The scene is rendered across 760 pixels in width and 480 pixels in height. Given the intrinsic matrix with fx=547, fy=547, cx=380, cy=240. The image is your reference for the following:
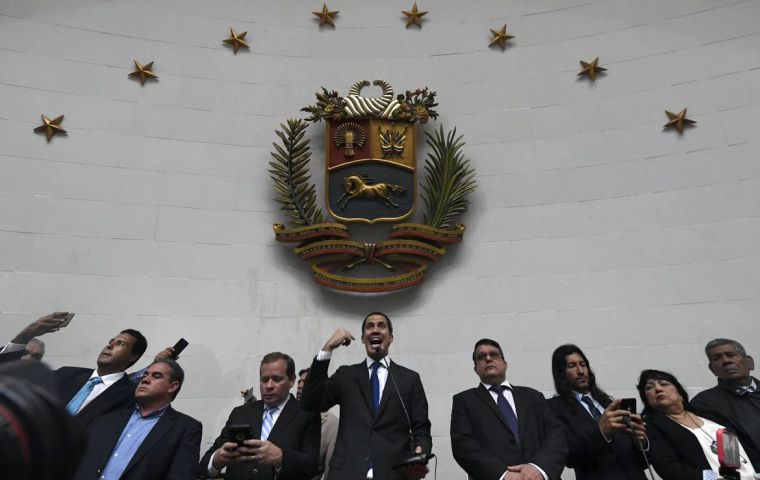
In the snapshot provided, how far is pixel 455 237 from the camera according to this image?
4461 mm

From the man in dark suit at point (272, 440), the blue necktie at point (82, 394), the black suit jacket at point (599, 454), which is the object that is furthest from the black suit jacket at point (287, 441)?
the black suit jacket at point (599, 454)

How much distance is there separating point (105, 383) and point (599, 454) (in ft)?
8.34

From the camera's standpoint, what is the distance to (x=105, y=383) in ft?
9.66

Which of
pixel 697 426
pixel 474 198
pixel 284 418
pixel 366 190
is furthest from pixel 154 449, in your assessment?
pixel 474 198

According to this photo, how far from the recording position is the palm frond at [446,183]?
14.9ft

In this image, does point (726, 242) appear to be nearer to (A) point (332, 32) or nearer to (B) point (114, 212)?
(A) point (332, 32)

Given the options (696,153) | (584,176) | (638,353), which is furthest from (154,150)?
(696,153)

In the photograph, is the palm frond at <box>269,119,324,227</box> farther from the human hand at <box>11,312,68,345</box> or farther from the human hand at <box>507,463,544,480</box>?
the human hand at <box>507,463,544,480</box>

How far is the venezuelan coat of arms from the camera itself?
438cm

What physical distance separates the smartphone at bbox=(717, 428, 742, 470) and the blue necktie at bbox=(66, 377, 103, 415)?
2953mm

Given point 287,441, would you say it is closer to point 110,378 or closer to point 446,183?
point 110,378

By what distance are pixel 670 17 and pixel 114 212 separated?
17.0ft

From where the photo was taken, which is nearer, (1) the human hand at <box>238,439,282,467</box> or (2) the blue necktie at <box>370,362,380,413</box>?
(1) the human hand at <box>238,439,282,467</box>

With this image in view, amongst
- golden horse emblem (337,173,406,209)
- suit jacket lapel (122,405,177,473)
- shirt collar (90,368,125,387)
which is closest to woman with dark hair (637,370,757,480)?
suit jacket lapel (122,405,177,473)
